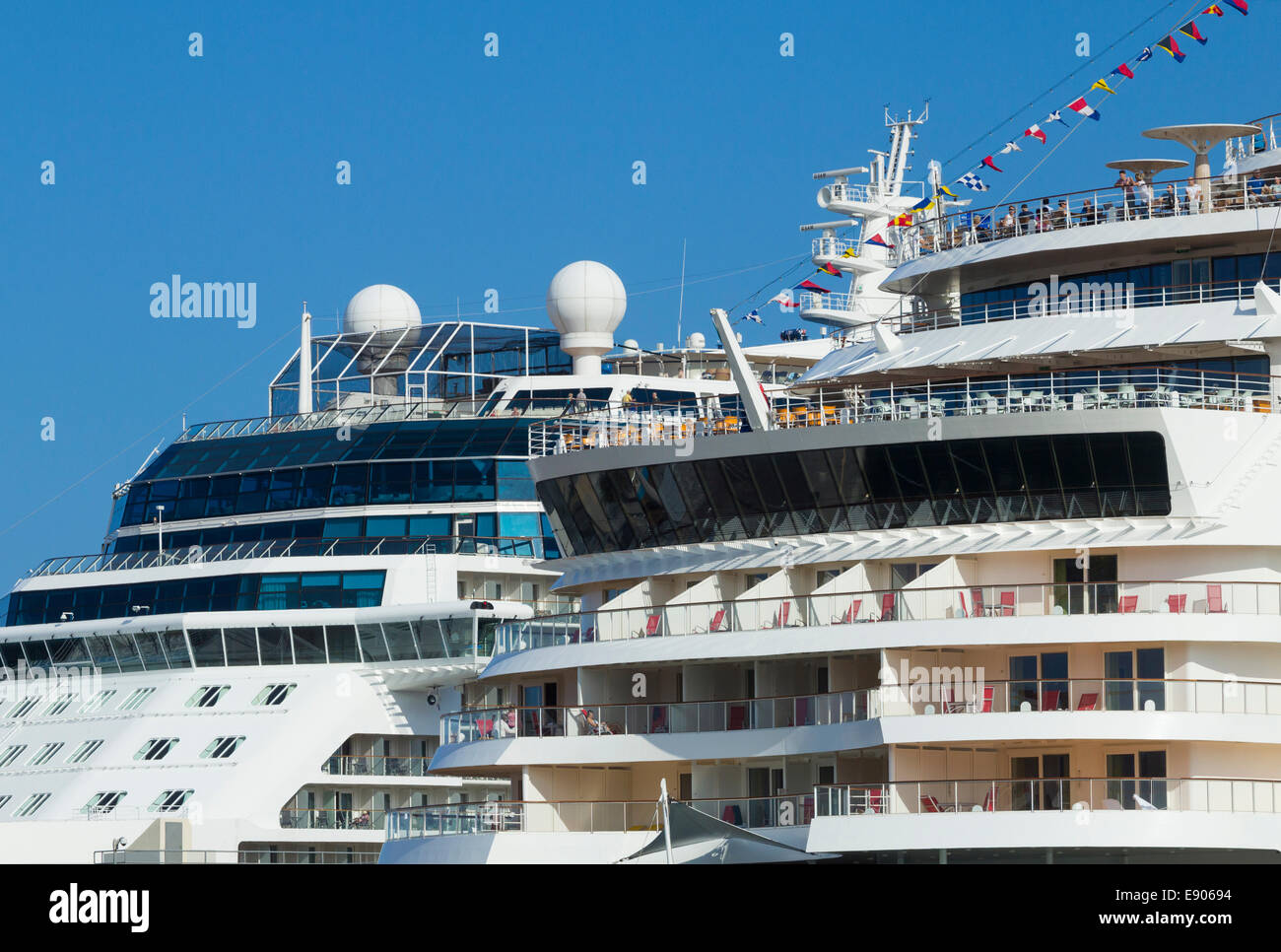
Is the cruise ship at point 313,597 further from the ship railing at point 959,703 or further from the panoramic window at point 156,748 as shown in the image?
A: the ship railing at point 959,703

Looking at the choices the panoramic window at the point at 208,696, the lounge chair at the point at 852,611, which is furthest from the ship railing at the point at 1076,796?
the panoramic window at the point at 208,696

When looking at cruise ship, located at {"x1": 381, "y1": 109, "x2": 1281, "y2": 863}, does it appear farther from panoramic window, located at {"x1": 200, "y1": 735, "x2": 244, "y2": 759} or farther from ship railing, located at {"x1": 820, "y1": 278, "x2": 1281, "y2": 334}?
panoramic window, located at {"x1": 200, "y1": 735, "x2": 244, "y2": 759}

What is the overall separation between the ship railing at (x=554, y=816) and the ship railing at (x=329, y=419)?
35.8m

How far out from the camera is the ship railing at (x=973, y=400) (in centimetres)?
3606

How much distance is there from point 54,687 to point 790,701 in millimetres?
38866

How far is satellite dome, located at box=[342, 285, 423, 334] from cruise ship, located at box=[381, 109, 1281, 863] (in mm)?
39040

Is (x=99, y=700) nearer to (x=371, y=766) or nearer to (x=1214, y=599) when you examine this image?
(x=371, y=766)

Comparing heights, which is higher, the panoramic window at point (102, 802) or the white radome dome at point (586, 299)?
the white radome dome at point (586, 299)

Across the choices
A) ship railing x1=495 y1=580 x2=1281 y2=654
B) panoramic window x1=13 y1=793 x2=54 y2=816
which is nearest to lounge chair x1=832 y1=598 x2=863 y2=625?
ship railing x1=495 y1=580 x2=1281 y2=654

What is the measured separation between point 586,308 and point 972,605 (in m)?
42.1

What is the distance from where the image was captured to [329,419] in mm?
77312
